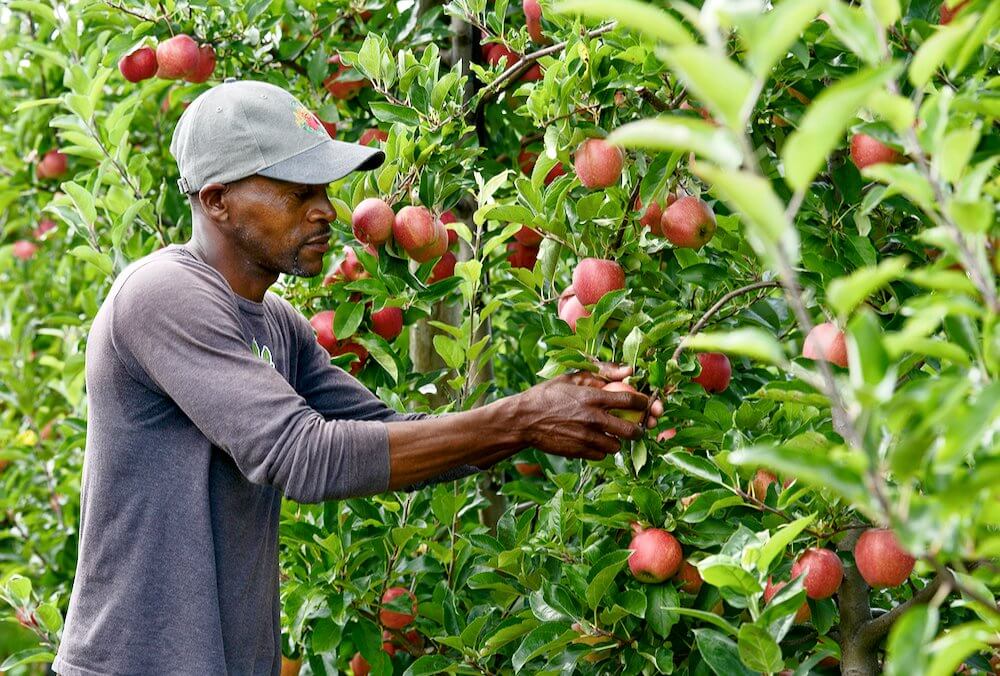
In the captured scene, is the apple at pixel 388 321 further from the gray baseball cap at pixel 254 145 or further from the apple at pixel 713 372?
the apple at pixel 713 372

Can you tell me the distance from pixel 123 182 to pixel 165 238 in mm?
214

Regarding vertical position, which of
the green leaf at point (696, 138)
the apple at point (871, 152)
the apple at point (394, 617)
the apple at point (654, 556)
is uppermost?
the green leaf at point (696, 138)

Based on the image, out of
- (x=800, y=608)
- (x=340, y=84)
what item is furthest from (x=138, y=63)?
(x=800, y=608)

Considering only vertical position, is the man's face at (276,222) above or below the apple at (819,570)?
above

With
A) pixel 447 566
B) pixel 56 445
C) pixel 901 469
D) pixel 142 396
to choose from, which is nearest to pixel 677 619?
pixel 447 566

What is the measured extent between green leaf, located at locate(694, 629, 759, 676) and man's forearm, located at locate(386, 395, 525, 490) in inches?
15.1

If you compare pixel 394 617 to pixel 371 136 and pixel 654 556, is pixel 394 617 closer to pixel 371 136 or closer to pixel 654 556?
pixel 654 556

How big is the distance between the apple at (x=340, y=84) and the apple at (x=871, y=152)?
4.37 ft

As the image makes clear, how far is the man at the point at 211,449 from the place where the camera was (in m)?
1.71

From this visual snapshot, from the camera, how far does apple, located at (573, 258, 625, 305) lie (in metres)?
1.91

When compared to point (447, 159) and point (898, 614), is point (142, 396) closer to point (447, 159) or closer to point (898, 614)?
point (447, 159)

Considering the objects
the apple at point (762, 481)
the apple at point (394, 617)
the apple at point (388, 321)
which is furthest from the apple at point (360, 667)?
the apple at point (762, 481)

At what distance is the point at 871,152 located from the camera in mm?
1688

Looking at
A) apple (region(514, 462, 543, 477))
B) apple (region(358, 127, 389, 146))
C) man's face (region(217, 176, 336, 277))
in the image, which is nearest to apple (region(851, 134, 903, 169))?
man's face (region(217, 176, 336, 277))
